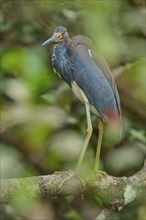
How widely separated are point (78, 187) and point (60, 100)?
951 millimetres

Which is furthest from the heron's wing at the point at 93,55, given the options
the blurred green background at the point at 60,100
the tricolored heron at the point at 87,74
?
the blurred green background at the point at 60,100

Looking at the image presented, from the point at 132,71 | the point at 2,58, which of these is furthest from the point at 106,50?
the point at 2,58

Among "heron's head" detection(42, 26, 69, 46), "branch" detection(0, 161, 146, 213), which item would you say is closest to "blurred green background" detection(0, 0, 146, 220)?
"branch" detection(0, 161, 146, 213)

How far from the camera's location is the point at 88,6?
7.95ft

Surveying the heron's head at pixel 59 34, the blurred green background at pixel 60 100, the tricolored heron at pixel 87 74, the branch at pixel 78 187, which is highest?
the heron's head at pixel 59 34

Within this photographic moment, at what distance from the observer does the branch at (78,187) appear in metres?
1.73

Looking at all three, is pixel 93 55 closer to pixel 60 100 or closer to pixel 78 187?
pixel 78 187

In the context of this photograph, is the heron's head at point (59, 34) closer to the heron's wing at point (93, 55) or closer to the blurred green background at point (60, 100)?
the heron's wing at point (93, 55)

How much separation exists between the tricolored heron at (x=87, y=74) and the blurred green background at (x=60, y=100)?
504 millimetres

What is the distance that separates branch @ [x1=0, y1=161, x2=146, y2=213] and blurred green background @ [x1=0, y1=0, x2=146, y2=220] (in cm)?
49

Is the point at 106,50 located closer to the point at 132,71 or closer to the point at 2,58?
the point at 132,71

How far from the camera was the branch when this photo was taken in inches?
68.0

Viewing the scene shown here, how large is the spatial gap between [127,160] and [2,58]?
2.14ft

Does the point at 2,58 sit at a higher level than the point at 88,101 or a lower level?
lower
